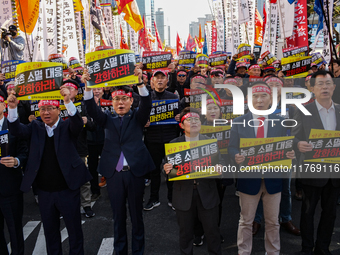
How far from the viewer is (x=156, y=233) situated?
4.02 m

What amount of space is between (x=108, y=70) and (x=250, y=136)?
1943 millimetres

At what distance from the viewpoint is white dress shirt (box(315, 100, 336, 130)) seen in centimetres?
323

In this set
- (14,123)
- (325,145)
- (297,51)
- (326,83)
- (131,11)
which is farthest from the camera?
(131,11)

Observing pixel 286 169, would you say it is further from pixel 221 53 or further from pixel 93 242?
pixel 221 53

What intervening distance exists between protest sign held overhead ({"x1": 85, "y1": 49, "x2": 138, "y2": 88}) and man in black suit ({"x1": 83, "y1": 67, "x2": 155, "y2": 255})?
15 centimetres

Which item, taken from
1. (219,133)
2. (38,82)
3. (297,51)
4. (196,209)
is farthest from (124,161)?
(297,51)

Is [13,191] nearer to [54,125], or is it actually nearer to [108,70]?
[54,125]

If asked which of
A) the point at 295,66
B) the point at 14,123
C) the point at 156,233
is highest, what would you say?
the point at 295,66

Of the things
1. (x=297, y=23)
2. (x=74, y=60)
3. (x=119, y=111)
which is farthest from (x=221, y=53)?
(x=119, y=111)

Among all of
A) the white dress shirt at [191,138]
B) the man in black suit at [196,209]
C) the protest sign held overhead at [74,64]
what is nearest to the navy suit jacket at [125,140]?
the man in black suit at [196,209]

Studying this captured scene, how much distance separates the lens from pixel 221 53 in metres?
10.0

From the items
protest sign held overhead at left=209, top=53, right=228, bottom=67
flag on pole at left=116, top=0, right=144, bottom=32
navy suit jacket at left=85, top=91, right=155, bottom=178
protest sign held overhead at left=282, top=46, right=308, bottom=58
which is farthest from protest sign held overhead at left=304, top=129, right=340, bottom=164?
flag on pole at left=116, top=0, right=144, bottom=32

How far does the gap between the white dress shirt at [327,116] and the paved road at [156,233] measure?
1.71 metres

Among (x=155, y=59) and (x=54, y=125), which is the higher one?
(x=155, y=59)
